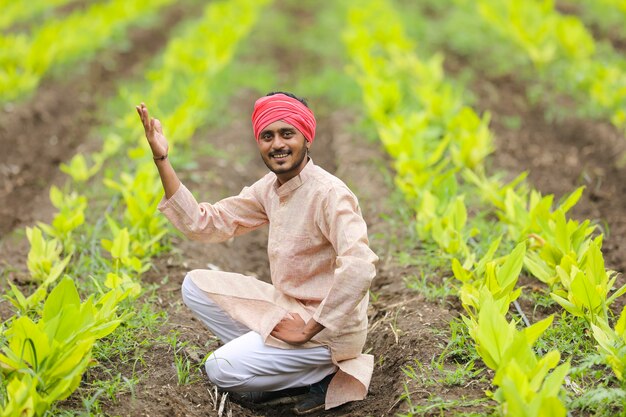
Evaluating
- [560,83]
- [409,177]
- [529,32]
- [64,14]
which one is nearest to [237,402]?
[409,177]

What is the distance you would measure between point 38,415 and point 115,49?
7675 millimetres

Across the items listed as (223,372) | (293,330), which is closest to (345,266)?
(293,330)

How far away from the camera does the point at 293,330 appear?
2691mm

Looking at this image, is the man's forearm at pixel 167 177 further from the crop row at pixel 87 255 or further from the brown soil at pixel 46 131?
the brown soil at pixel 46 131

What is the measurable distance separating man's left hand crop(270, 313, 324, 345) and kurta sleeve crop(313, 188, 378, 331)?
11 cm

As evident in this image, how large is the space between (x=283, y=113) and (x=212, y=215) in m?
0.54

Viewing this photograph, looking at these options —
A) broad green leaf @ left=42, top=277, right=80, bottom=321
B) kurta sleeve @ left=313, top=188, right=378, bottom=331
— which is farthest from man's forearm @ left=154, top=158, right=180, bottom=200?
kurta sleeve @ left=313, top=188, right=378, bottom=331

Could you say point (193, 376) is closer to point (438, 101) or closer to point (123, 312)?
point (123, 312)

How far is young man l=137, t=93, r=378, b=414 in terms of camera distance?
2.65m

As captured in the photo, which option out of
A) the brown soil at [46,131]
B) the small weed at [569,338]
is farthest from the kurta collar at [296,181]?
the brown soil at [46,131]

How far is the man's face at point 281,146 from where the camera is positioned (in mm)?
2666

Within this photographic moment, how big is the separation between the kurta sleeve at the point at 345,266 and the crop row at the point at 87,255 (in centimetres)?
75

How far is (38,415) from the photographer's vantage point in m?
2.32

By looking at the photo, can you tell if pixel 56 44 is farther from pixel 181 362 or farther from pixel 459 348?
pixel 459 348
